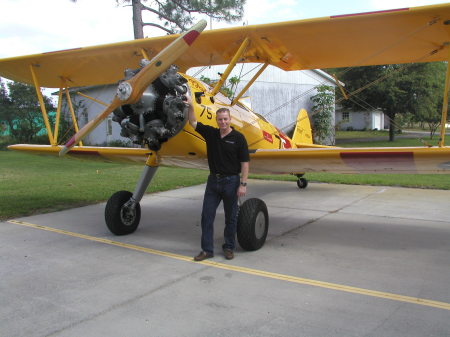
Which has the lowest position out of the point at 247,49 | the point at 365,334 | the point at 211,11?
the point at 365,334

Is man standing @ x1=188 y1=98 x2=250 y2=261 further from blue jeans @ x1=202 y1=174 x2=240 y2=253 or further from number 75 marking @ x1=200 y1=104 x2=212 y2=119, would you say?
number 75 marking @ x1=200 y1=104 x2=212 y2=119

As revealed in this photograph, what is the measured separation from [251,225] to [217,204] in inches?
18.8

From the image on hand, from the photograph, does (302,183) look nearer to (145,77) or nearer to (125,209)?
(125,209)

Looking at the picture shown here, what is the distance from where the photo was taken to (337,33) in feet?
16.9

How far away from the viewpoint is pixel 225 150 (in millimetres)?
4211

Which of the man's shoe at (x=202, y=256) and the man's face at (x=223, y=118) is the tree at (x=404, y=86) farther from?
the man's shoe at (x=202, y=256)

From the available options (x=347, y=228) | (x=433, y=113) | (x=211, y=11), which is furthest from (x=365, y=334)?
(x=433, y=113)

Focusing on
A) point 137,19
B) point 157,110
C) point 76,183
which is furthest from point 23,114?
point 157,110

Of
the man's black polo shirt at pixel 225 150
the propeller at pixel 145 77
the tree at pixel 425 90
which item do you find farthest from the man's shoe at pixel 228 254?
the tree at pixel 425 90

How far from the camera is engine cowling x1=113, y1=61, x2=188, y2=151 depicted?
13.2 feet

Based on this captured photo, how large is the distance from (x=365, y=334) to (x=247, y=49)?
4.07m

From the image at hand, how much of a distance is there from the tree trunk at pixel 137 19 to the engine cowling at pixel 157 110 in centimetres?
1452

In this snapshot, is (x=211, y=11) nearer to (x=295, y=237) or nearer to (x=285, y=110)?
(x=285, y=110)

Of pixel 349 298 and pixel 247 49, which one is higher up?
pixel 247 49
